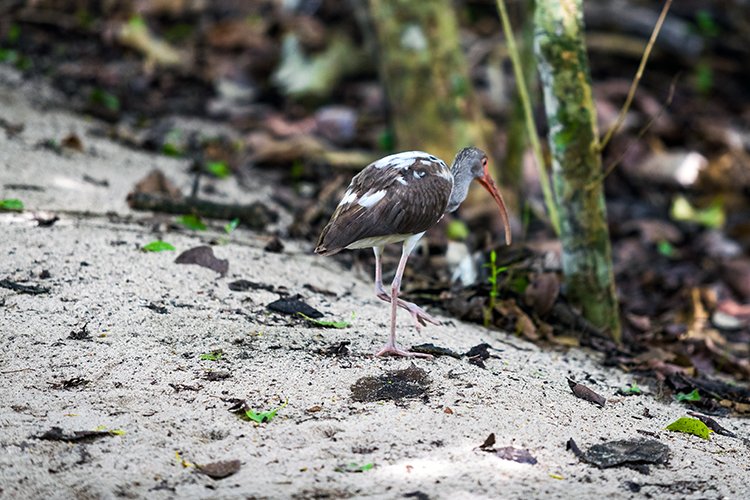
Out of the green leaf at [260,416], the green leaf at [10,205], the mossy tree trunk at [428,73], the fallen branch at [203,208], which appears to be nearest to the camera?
the green leaf at [260,416]

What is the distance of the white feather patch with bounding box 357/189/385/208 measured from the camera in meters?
4.38

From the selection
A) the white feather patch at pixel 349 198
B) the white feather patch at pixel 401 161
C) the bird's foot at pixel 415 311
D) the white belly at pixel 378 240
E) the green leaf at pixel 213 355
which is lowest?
the green leaf at pixel 213 355

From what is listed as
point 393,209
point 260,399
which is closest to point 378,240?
point 393,209

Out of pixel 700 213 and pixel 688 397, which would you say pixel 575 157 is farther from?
pixel 700 213

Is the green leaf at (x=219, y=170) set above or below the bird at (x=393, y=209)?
below

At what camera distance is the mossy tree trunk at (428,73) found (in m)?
Result: 7.73

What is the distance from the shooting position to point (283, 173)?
7906mm

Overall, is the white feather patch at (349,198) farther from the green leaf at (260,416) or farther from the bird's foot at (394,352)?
the green leaf at (260,416)

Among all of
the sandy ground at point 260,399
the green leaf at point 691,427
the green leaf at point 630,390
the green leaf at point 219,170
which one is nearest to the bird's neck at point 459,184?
A: the sandy ground at point 260,399

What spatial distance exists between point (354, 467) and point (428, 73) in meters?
5.00

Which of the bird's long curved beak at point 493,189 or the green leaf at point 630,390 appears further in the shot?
the bird's long curved beak at point 493,189

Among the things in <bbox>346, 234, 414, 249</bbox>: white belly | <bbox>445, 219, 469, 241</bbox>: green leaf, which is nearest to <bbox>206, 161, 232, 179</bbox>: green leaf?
<bbox>445, 219, 469, 241</bbox>: green leaf

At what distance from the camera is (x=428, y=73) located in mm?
7773

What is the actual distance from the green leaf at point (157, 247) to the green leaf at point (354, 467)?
222cm
